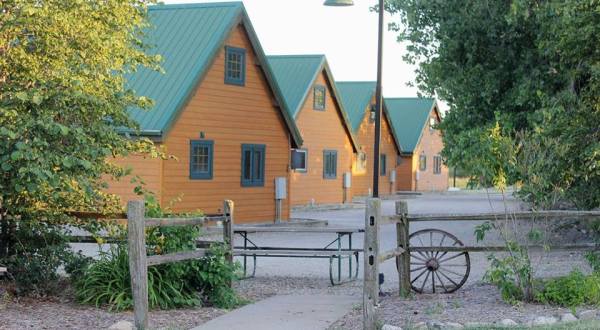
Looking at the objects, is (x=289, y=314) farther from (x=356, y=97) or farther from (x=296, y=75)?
(x=356, y=97)

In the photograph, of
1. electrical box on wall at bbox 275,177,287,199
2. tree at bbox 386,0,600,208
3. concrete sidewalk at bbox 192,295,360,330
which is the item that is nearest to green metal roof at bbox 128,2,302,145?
electrical box on wall at bbox 275,177,287,199

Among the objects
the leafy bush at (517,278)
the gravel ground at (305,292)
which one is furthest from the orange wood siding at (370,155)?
the leafy bush at (517,278)

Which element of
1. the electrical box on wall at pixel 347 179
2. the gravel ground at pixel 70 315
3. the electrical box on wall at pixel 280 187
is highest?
the electrical box on wall at pixel 347 179

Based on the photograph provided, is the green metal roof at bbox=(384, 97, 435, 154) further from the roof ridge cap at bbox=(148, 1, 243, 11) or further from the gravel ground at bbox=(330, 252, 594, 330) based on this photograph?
the gravel ground at bbox=(330, 252, 594, 330)

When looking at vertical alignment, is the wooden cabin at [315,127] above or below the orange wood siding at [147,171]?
above

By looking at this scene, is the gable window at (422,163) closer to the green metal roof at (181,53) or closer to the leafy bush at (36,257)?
the green metal roof at (181,53)

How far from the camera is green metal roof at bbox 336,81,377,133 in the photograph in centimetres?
4922

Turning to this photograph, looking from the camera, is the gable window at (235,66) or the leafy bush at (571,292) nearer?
the leafy bush at (571,292)

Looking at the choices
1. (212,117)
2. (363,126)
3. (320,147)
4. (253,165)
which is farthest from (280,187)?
(363,126)

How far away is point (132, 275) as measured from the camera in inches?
412

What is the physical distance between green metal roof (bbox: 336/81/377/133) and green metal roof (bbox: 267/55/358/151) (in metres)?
5.94

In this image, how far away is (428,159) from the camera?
63.0m

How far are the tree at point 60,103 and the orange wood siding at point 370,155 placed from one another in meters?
35.9

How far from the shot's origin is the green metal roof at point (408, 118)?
59.3 meters
